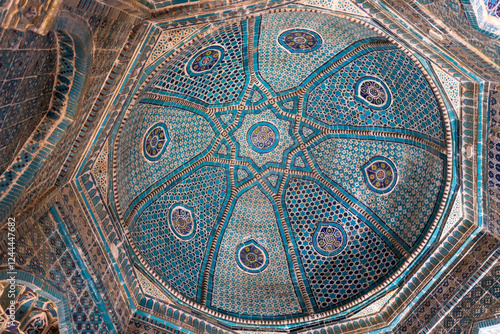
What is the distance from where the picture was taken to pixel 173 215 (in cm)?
925

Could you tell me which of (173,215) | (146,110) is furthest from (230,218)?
(146,110)

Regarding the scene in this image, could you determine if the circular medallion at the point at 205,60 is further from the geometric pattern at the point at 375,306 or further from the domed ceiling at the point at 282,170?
the geometric pattern at the point at 375,306

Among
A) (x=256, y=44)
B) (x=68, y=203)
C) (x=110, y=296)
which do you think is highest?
(x=256, y=44)

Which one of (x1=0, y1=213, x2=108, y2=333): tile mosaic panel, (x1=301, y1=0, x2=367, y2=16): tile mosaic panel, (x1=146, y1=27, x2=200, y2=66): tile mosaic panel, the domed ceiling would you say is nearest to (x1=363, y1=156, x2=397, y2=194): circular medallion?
the domed ceiling

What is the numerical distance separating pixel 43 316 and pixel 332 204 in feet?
16.9

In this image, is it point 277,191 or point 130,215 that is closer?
point 130,215

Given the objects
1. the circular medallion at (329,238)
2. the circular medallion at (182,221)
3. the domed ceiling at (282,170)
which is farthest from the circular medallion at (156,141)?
the circular medallion at (329,238)

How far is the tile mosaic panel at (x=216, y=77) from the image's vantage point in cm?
769

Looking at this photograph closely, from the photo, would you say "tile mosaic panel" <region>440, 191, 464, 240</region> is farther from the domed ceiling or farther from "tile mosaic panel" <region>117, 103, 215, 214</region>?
"tile mosaic panel" <region>117, 103, 215, 214</region>

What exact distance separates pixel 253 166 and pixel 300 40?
9.12ft

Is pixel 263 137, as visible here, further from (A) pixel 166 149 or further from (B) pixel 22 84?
(B) pixel 22 84

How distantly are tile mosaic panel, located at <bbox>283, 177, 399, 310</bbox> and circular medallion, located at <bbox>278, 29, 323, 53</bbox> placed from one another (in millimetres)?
2569

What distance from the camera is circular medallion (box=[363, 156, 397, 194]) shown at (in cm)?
895

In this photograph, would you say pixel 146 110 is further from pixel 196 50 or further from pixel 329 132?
pixel 329 132
